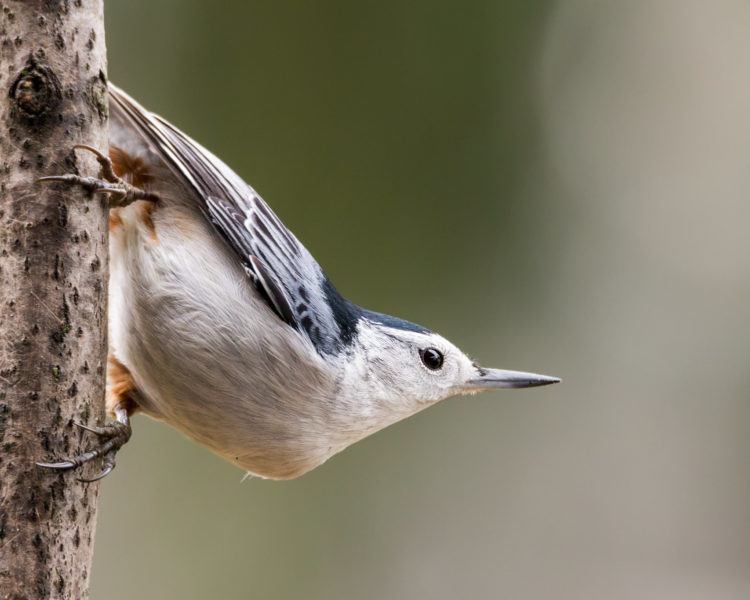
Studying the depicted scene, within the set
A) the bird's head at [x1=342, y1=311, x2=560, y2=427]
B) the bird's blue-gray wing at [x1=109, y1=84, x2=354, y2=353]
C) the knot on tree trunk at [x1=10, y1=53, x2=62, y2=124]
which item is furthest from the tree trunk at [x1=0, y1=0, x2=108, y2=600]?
the bird's head at [x1=342, y1=311, x2=560, y2=427]

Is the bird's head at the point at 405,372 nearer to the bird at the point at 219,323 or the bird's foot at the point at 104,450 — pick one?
the bird at the point at 219,323

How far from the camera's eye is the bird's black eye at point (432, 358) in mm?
2137

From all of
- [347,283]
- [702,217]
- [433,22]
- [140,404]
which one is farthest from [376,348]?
[702,217]

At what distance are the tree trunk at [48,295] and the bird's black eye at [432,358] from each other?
1020mm

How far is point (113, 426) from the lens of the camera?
1490 mm

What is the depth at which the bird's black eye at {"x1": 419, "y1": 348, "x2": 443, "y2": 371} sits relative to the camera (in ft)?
7.01

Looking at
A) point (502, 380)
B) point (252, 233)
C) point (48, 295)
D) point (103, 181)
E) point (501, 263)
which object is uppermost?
point (501, 263)

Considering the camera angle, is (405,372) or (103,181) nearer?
(103,181)

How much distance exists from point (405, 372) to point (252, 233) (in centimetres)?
56

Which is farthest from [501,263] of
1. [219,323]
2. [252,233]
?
[219,323]

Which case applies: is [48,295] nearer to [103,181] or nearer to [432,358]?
[103,181]

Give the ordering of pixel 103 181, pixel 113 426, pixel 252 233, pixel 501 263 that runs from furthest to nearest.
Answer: pixel 501 263 < pixel 252 233 < pixel 113 426 < pixel 103 181

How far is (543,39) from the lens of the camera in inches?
167

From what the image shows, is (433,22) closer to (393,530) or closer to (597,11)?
(597,11)
